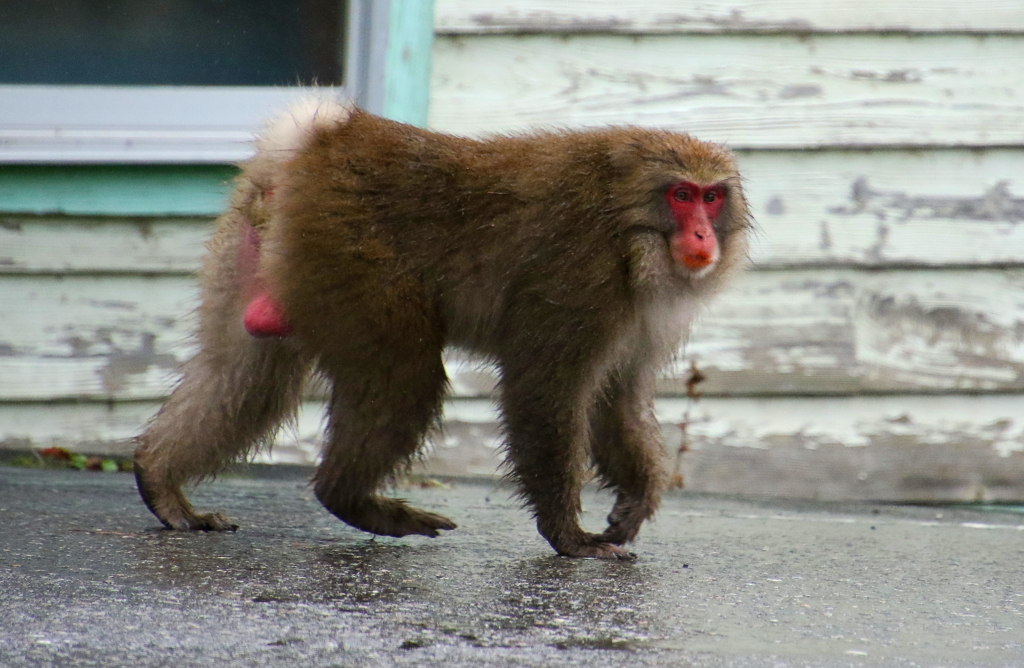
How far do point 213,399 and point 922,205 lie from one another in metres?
2.87

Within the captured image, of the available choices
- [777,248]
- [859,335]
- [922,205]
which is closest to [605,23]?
[777,248]

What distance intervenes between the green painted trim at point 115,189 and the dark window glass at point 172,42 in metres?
0.40

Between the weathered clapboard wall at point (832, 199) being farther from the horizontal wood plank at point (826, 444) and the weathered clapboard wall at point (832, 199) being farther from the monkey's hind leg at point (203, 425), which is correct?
the monkey's hind leg at point (203, 425)

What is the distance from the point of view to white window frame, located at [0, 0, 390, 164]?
4.45 meters

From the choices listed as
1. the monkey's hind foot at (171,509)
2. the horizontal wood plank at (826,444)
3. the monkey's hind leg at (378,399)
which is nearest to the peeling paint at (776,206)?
the horizontal wood plank at (826,444)

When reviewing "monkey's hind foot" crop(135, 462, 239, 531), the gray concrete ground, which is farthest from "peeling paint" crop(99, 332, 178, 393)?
"monkey's hind foot" crop(135, 462, 239, 531)

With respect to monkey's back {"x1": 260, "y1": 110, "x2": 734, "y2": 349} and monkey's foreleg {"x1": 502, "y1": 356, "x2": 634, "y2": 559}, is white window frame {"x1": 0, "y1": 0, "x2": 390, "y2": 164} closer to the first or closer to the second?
monkey's back {"x1": 260, "y1": 110, "x2": 734, "y2": 349}

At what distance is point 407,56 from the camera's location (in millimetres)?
4512

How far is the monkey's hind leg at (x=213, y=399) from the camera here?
329 centimetres

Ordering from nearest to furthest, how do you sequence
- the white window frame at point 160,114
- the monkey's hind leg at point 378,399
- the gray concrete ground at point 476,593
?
1. the gray concrete ground at point 476,593
2. the monkey's hind leg at point 378,399
3. the white window frame at point 160,114

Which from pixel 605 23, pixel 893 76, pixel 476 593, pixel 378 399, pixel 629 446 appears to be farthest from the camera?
pixel 893 76

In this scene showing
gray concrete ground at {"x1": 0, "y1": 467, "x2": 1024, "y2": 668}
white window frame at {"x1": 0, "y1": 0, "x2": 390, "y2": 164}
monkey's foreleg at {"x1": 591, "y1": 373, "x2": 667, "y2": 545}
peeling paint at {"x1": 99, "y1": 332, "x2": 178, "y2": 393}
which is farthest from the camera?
peeling paint at {"x1": 99, "y1": 332, "x2": 178, "y2": 393}

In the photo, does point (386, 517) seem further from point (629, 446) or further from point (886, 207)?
point (886, 207)

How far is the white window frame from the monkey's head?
5.06 feet
